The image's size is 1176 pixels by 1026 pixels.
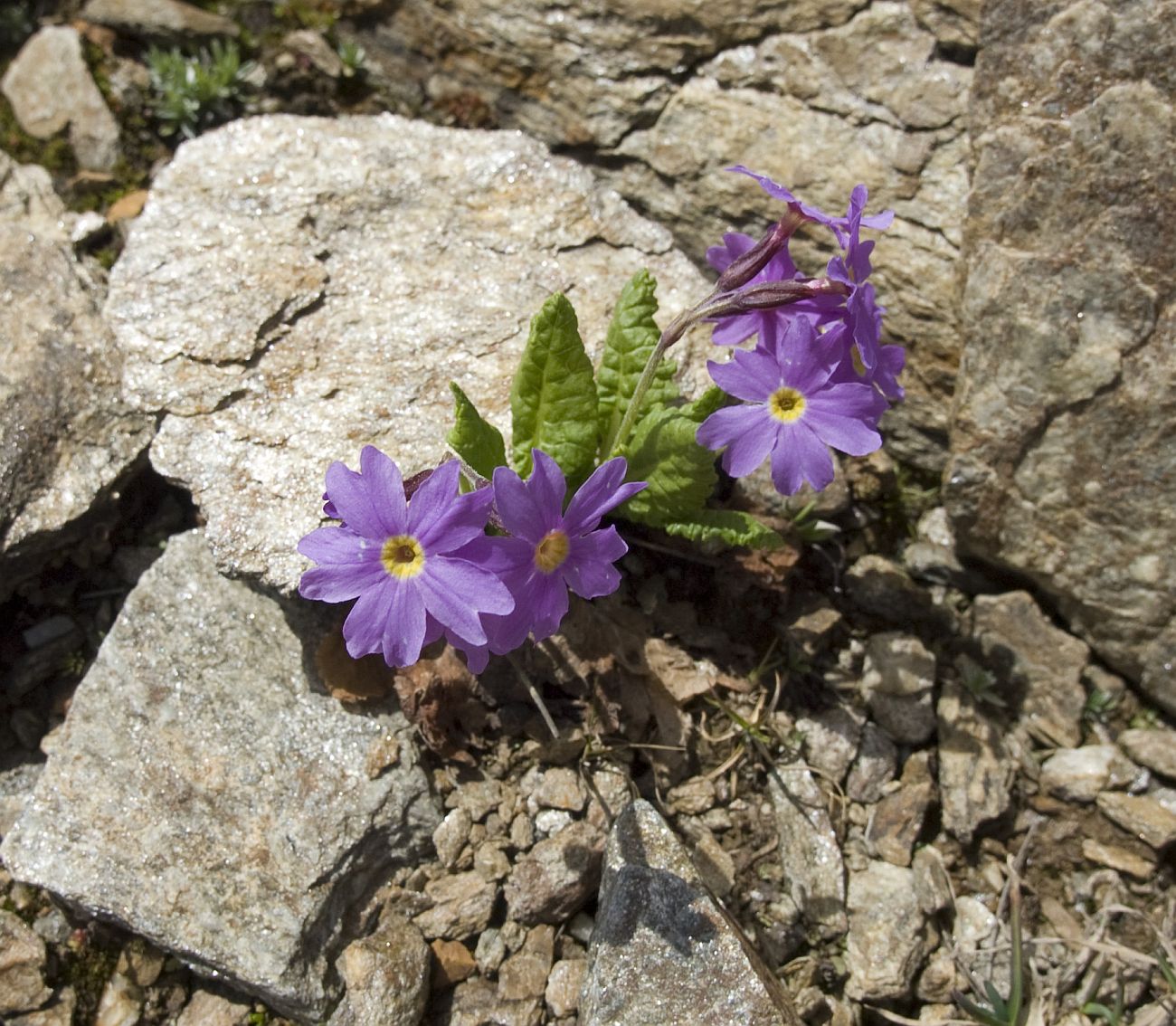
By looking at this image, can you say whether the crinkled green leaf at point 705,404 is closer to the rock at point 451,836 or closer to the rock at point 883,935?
the rock at point 451,836

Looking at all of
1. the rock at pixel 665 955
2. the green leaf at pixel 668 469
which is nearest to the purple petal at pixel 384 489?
the green leaf at pixel 668 469

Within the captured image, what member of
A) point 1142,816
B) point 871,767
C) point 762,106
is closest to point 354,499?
point 871,767

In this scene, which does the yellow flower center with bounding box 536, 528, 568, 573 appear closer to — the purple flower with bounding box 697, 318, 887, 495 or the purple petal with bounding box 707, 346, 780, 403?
the purple flower with bounding box 697, 318, 887, 495

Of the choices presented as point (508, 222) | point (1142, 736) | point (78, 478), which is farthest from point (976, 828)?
point (78, 478)

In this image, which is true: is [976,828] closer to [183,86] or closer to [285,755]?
[285,755]

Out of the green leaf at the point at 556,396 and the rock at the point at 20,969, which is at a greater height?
the green leaf at the point at 556,396
